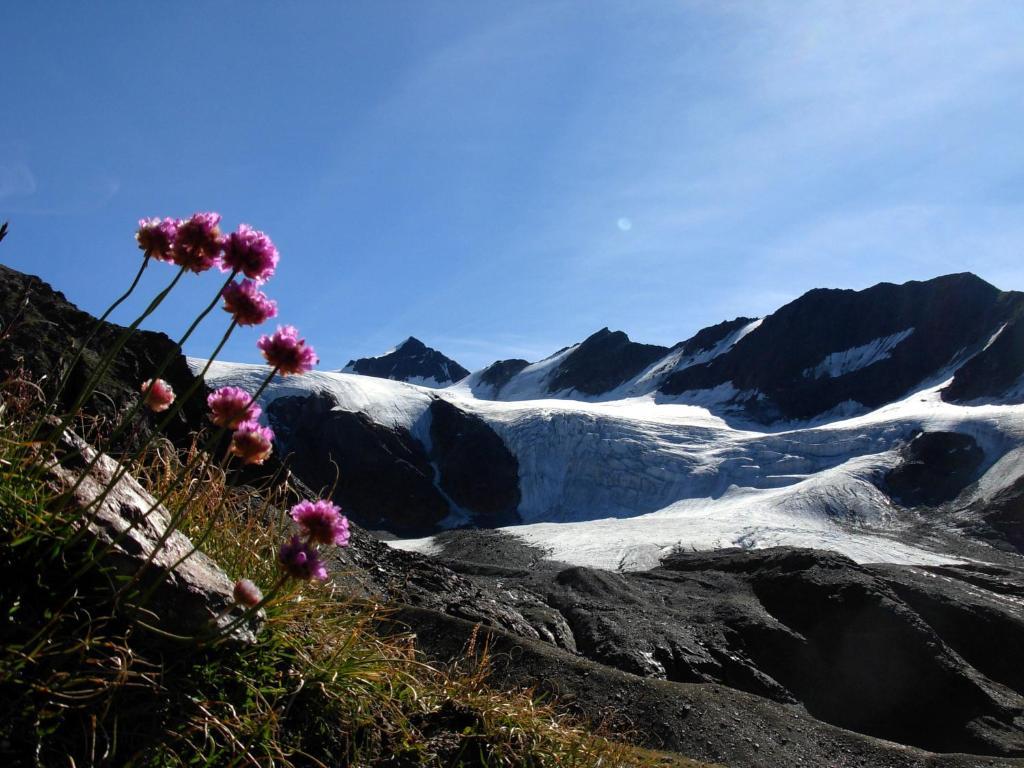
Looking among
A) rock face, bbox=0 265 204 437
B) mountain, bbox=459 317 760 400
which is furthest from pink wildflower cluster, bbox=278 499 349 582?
mountain, bbox=459 317 760 400

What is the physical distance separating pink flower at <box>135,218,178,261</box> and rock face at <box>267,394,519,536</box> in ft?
305

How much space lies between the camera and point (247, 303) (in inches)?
115

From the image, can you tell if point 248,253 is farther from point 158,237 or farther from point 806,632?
point 806,632

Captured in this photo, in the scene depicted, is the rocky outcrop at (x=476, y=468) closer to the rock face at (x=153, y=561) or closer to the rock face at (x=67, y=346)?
the rock face at (x=67, y=346)

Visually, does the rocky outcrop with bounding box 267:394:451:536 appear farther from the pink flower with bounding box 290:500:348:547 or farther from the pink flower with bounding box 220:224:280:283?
the pink flower with bounding box 220:224:280:283

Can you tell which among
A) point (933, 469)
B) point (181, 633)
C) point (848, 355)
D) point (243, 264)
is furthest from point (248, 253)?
point (848, 355)

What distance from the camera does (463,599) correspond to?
72.7 feet

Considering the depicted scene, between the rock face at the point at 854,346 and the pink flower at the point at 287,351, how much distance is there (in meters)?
125

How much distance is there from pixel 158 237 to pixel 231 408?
2.58 ft

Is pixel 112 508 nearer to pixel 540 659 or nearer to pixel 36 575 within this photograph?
pixel 36 575

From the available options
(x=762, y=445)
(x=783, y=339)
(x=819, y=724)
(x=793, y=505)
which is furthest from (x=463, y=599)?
(x=783, y=339)

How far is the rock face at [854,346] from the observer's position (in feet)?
400

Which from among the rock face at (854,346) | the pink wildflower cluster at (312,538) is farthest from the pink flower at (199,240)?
the rock face at (854,346)

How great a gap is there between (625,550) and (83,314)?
43.2 meters
